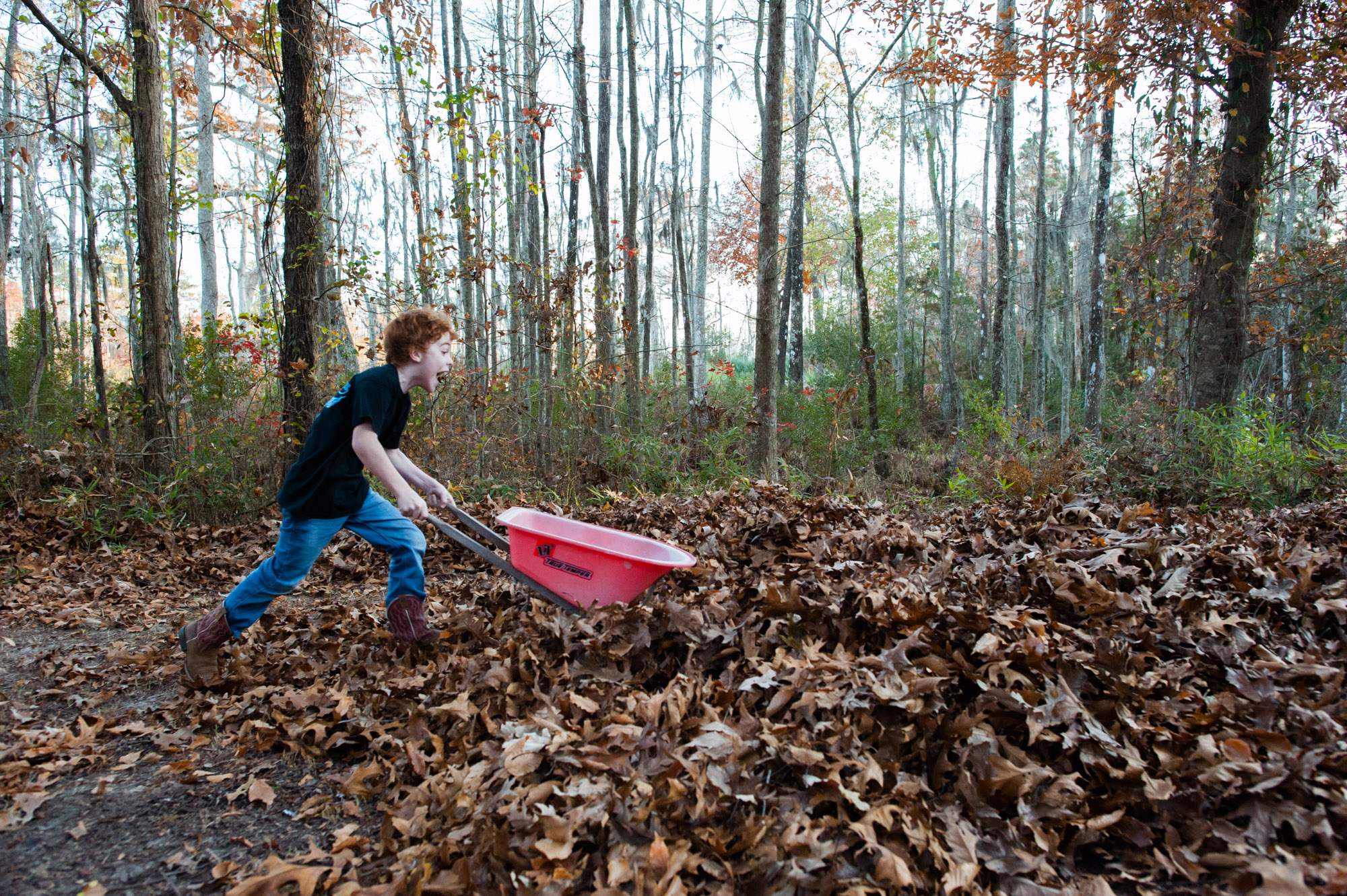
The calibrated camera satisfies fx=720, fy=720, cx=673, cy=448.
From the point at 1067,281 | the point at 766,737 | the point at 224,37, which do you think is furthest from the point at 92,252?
the point at 1067,281

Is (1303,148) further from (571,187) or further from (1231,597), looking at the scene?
(571,187)

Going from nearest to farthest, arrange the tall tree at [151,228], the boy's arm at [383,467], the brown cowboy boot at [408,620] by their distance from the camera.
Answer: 1. the boy's arm at [383,467]
2. the brown cowboy boot at [408,620]
3. the tall tree at [151,228]

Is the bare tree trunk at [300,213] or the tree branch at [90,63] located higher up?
the tree branch at [90,63]

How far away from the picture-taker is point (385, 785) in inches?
96.6

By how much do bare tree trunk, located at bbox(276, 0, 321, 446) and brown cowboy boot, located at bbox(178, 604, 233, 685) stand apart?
332cm

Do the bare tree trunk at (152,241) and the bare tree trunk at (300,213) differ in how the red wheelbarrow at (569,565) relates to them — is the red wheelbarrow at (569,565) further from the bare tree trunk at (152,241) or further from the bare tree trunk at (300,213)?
the bare tree trunk at (152,241)

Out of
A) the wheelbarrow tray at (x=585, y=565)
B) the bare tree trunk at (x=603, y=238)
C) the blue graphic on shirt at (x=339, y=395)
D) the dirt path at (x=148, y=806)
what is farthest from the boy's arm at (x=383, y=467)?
the bare tree trunk at (x=603, y=238)

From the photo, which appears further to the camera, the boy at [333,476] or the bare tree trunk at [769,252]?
the bare tree trunk at [769,252]

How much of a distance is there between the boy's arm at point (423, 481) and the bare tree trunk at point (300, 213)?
3458 millimetres

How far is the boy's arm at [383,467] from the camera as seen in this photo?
112 inches

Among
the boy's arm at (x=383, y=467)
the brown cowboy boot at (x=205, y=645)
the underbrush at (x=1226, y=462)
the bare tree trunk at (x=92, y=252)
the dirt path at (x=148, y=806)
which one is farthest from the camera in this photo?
the bare tree trunk at (x=92, y=252)

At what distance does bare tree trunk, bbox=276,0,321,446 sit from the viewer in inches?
240

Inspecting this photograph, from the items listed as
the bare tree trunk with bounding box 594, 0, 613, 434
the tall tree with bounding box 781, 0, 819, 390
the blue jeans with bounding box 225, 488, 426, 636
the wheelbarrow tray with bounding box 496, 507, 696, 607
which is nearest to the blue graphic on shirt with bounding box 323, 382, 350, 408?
the blue jeans with bounding box 225, 488, 426, 636

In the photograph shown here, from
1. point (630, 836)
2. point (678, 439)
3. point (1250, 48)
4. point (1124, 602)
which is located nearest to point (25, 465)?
point (678, 439)
